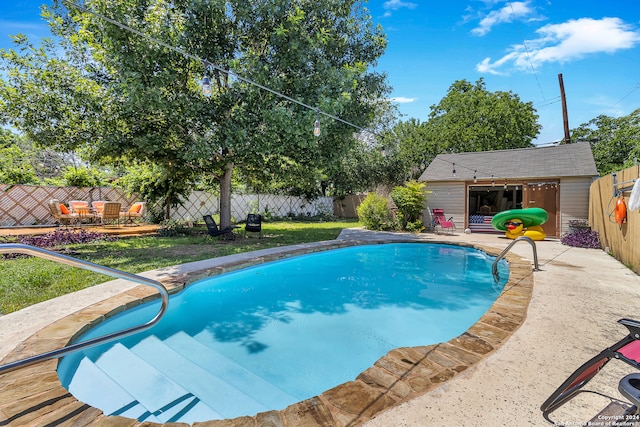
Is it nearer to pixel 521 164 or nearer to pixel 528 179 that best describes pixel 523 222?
pixel 528 179

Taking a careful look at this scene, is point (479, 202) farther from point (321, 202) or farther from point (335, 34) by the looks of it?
point (335, 34)

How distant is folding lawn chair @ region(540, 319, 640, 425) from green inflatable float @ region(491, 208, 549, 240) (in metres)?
9.41

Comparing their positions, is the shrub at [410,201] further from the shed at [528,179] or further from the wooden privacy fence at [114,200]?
the wooden privacy fence at [114,200]

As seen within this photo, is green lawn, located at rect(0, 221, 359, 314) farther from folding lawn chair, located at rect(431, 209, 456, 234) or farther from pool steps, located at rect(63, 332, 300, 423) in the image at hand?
folding lawn chair, located at rect(431, 209, 456, 234)

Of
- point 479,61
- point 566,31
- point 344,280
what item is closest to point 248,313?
point 344,280

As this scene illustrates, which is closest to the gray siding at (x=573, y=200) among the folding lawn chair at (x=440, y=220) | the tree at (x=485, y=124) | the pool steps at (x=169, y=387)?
the folding lawn chair at (x=440, y=220)

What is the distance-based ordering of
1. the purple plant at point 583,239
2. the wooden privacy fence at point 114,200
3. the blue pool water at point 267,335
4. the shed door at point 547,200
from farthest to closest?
the wooden privacy fence at point 114,200 < the shed door at point 547,200 < the purple plant at point 583,239 < the blue pool water at point 267,335

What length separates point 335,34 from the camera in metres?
9.41

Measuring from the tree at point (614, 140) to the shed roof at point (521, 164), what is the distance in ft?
32.2

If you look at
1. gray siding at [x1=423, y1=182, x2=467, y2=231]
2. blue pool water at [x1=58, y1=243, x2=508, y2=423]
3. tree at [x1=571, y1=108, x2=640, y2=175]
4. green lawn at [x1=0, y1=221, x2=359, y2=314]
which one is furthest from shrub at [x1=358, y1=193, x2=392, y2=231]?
tree at [x1=571, y1=108, x2=640, y2=175]

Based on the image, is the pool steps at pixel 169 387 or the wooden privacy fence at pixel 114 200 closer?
the pool steps at pixel 169 387

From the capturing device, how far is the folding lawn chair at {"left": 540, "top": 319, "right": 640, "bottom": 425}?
132 centimetres

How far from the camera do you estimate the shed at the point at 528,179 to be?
1020 centimetres

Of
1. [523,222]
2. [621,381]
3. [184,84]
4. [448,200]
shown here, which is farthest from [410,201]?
[621,381]
